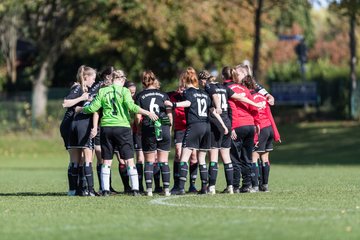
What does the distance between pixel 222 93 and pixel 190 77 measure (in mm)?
604

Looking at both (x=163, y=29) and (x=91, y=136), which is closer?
(x=91, y=136)

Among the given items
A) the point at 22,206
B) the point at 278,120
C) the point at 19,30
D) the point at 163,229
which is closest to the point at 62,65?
the point at 19,30

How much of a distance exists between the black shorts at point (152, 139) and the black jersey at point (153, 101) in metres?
0.19

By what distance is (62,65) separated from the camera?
6169cm

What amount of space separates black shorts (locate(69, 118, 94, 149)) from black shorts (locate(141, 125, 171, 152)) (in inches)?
34.8

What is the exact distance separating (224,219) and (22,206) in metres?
3.85

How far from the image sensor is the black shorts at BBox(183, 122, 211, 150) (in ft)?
56.2

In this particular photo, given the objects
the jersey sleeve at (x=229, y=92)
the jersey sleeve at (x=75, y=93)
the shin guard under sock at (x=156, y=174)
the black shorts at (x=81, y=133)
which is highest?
the jersey sleeve at (x=75, y=93)

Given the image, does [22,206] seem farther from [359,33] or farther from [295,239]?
[359,33]

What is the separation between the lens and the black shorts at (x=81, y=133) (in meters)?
17.4

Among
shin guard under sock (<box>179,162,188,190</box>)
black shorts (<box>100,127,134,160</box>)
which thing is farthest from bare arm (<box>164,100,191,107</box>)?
shin guard under sock (<box>179,162,188,190</box>)

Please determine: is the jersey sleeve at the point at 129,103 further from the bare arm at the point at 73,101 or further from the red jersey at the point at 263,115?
the red jersey at the point at 263,115

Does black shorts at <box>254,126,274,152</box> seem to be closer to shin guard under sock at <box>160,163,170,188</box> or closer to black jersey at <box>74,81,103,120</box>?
shin guard under sock at <box>160,163,170,188</box>

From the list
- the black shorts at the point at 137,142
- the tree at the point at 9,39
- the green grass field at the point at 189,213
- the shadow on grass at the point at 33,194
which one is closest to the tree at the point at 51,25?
the tree at the point at 9,39
